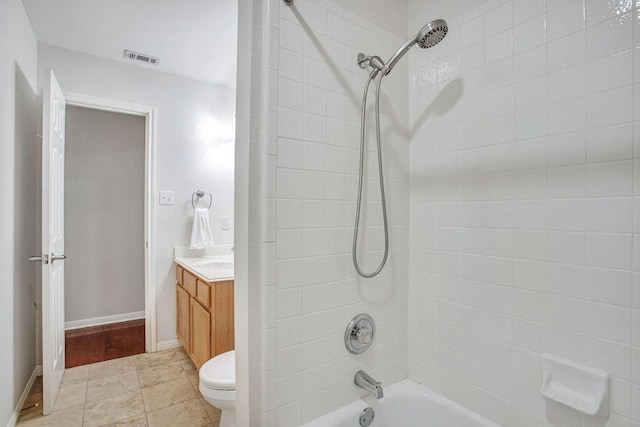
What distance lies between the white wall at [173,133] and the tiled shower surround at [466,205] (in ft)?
7.11

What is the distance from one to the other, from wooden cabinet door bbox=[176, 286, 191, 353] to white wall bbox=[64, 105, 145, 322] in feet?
4.40

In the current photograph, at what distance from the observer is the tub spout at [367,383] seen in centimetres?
120

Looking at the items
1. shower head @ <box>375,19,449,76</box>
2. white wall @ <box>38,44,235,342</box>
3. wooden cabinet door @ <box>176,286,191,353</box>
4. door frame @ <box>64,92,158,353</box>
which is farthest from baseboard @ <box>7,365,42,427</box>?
shower head @ <box>375,19,449,76</box>

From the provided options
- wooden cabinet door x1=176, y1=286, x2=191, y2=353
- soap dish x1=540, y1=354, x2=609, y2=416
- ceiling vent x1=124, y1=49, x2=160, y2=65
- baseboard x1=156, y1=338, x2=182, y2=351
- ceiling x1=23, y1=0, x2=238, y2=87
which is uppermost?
ceiling x1=23, y1=0, x2=238, y2=87

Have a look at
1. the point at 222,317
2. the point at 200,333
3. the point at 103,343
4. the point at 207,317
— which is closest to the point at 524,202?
the point at 222,317

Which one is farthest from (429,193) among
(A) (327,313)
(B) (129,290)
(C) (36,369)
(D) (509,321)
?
(B) (129,290)

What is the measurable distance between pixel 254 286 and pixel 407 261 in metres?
0.77

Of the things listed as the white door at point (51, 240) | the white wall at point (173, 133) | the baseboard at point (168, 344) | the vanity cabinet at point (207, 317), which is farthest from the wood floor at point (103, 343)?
the vanity cabinet at point (207, 317)

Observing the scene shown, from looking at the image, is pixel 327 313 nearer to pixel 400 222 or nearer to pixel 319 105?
pixel 400 222

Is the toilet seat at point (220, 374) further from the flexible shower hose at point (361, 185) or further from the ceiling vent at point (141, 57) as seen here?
the ceiling vent at point (141, 57)

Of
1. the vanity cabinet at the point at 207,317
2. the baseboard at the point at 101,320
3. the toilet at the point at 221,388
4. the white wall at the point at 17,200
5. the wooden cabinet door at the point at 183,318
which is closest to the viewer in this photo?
the toilet at the point at 221,388

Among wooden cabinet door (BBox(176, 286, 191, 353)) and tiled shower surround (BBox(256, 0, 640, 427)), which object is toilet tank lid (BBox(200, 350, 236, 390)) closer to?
tiled shower surround (BBox(256, 0, 640, 427))

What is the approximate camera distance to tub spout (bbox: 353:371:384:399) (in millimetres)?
1197

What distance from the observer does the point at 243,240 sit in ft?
3.63
